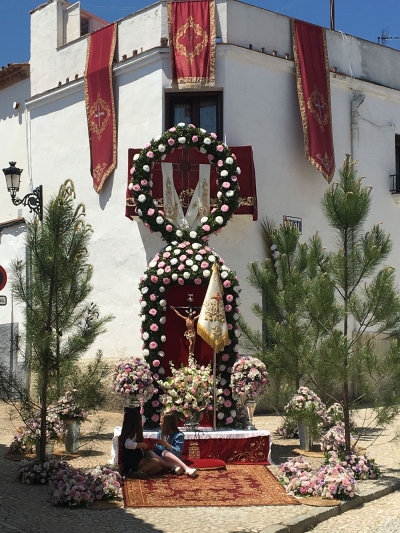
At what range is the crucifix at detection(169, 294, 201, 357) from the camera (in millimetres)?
12609

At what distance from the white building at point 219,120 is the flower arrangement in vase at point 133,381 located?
475cm

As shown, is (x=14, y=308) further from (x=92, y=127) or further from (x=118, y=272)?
(x=92, y=127)

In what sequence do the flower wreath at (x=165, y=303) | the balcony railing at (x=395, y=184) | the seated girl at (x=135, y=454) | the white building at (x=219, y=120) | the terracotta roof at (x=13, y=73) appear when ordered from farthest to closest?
the terracotta roof at (x=13, y=73), the balcony railing at (x=395, y=184), the white building at (x=219, y=120), the flower wreath at (x=165, y=303), the seated girl at (x=135, y=454)

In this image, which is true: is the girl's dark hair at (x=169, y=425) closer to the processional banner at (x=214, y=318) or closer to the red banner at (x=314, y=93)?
the processional banner at (x=214, y=318)

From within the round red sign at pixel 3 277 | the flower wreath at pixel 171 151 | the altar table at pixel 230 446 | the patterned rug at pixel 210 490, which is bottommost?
the patterned rug at pixel 210 490

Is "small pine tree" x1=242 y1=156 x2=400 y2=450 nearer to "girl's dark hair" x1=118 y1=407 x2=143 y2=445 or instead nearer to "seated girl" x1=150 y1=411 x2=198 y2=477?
"seated girl" x1=150 y1=411 x2=198 y2=477

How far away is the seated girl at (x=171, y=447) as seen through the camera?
1051 centimetres

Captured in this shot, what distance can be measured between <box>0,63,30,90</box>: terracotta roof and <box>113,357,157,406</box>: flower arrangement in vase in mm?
11556

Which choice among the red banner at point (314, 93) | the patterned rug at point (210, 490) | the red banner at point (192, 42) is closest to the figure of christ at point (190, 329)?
the patterned rug at point (210, 490)

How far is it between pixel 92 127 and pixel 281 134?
4.24 metres

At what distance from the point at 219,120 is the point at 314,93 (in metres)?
2.45

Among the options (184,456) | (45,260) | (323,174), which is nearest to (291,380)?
(184,456)

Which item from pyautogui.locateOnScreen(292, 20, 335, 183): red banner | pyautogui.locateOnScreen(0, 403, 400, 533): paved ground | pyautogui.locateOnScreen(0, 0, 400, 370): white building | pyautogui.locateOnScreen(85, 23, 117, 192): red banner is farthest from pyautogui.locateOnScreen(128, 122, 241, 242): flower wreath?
pyautogui.locateOnScreen(0, 403, 400, 533): paved ground

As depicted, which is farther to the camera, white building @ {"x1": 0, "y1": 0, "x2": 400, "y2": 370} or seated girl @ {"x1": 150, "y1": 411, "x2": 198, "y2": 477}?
white building @ {"x1": 0, "y1": 0, "x2": 400, "y2": 370}
